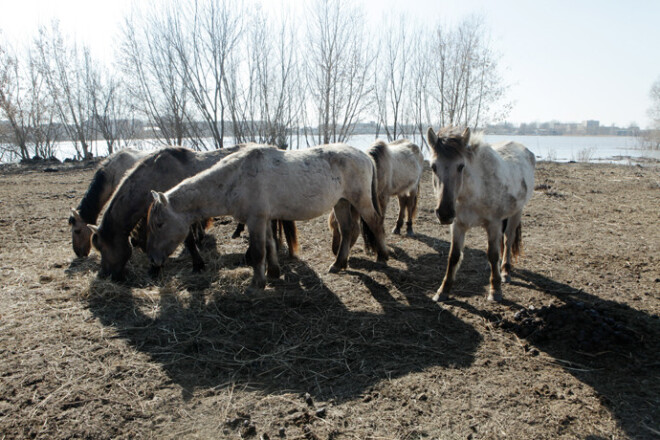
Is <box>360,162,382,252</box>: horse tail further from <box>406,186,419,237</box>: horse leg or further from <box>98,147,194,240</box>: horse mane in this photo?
<box>98,147,194,240</box>: horse mane

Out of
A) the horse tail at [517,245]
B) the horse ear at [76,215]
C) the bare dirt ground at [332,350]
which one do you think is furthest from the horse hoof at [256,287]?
the horse tail at [517,245]

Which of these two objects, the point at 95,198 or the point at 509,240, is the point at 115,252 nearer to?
the point at 95,198

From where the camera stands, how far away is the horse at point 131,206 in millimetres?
4945

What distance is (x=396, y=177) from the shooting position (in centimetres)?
711

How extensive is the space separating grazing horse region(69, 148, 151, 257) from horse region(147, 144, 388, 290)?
7.13 feet

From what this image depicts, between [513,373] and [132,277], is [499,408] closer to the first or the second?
[513,373]

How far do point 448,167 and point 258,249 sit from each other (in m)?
2.29

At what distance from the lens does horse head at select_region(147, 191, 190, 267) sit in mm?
4379

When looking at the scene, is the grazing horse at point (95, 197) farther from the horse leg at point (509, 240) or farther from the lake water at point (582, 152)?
the lake water at point (582, 152)

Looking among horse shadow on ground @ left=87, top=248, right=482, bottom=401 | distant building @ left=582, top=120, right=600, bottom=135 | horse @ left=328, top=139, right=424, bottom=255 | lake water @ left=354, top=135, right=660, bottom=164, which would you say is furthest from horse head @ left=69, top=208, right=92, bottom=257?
distant building @ left=582, top=120, right=600, bottom=135

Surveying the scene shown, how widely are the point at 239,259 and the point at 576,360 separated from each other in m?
4.38

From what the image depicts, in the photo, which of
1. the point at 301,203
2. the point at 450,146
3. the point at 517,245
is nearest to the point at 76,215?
the point at 301,203

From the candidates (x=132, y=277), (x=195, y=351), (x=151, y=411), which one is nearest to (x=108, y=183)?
(x=132, y=277)

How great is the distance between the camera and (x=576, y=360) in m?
3.23
